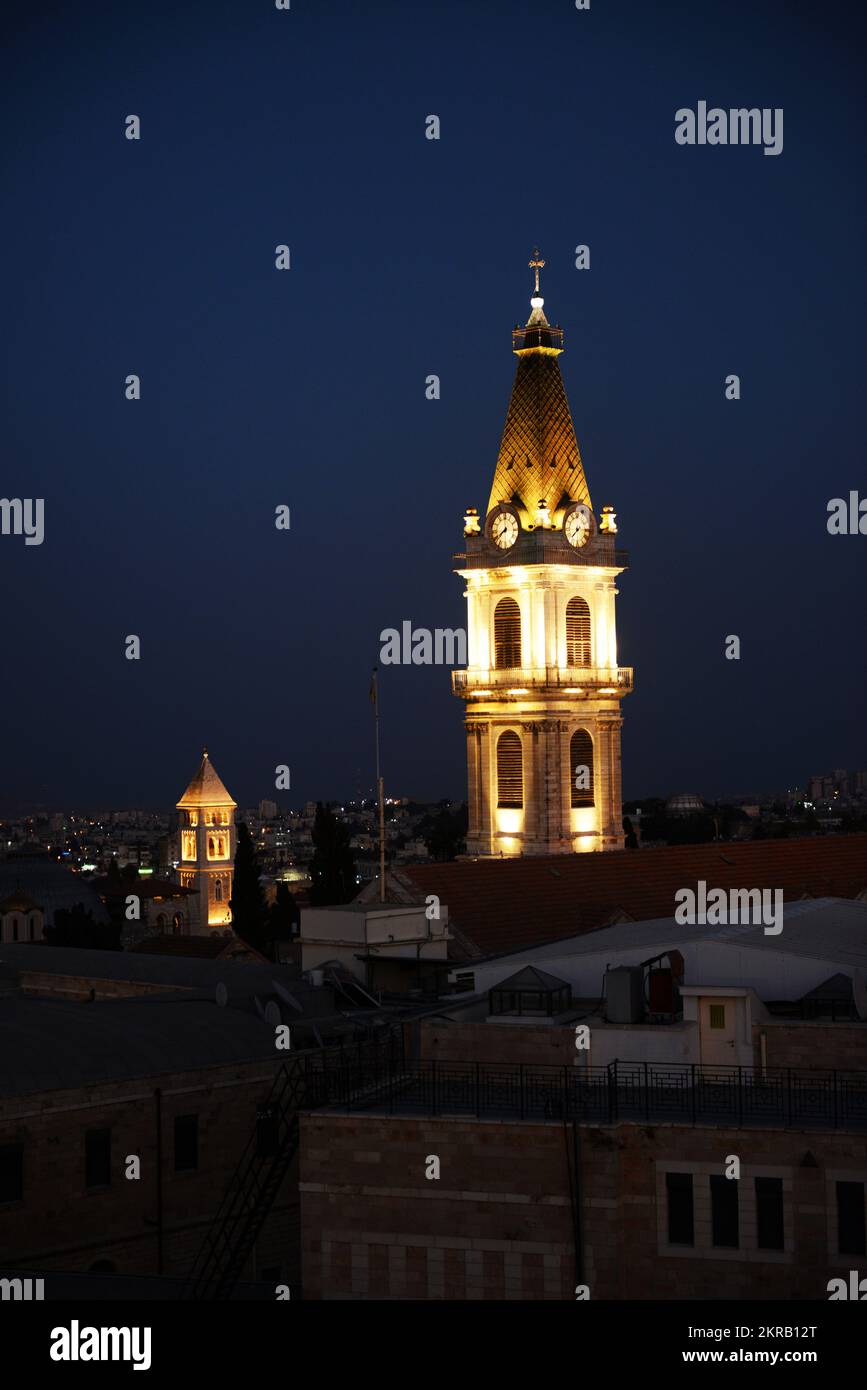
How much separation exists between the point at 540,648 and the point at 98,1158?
206 ft

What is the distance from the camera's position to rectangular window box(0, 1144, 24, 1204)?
49.2 meters

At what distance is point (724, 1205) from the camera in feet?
126

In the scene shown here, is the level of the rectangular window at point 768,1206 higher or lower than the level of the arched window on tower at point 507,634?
lower

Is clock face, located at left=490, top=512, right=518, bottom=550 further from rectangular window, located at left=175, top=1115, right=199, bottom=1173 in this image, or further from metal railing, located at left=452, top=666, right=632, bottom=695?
rectangular window, located at left=175, top=1115, right=199, bottom=1173

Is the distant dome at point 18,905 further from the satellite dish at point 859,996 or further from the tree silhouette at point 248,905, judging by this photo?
the satellite dish at point 859,996

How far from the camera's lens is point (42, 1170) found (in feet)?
163

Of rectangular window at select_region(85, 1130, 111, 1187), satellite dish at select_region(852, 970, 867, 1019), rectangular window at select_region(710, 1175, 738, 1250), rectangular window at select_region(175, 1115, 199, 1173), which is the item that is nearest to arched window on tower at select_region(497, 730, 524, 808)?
rectangular window at select_region(175, 1115, 199, 1173)

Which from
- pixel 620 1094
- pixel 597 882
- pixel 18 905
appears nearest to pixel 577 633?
pixel 597 882

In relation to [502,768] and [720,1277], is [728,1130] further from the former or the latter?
[502,768]

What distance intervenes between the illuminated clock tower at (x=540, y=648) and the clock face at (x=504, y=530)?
70 millimetres

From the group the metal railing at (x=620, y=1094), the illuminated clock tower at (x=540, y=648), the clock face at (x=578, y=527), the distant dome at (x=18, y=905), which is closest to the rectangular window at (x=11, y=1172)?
the metal railing at (x=620, y=1094)

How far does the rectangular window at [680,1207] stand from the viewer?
127ft

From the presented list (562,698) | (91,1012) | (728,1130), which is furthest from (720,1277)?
(562,698)

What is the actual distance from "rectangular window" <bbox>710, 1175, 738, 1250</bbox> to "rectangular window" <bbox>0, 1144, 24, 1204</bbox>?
17.6 meters
